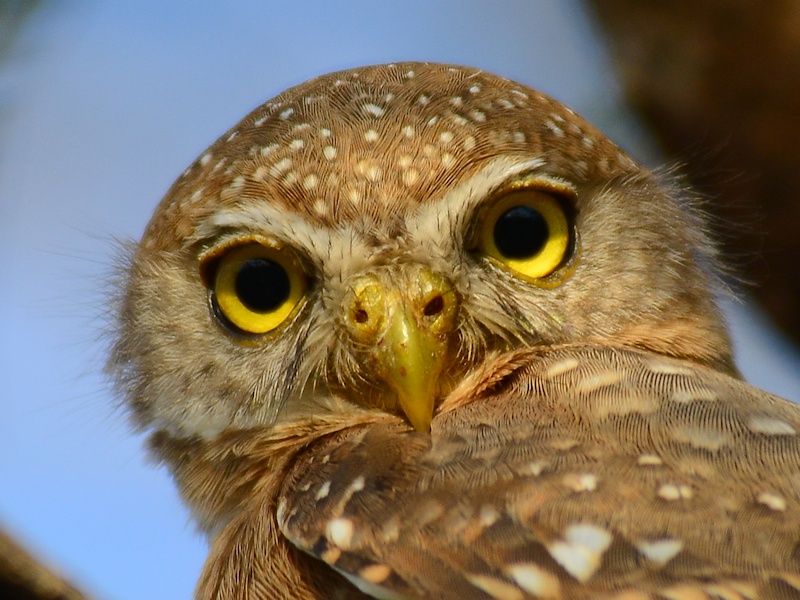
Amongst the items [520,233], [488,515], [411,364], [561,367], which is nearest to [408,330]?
[411,364]

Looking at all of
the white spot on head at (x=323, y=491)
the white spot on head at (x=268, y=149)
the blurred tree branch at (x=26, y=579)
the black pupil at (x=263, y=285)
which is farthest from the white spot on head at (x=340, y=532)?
the blurred tree branch at (x=26, y=579)

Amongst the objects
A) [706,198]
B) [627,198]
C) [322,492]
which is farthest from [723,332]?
[322,492]

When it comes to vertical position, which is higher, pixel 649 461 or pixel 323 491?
pixel 649 461

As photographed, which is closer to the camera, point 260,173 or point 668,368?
point 668,368

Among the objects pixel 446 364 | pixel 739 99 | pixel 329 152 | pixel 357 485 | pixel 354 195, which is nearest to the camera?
pixel 357 485

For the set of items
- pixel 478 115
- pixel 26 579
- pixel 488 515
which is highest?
pixel 478 115

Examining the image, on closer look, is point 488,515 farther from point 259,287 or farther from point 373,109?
point 373,109

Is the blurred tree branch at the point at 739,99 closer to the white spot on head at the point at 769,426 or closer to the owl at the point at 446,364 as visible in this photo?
the owl at the point at 446,364

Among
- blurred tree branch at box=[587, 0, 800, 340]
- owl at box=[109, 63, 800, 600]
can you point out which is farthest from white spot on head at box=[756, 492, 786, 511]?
Answer: blurred tree branch at box=[587, 0, 800, 340]

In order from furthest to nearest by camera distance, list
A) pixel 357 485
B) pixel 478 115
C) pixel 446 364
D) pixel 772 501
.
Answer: pixel 478 115, pixel 446 364, pixel 357 485, pixel 772 501
